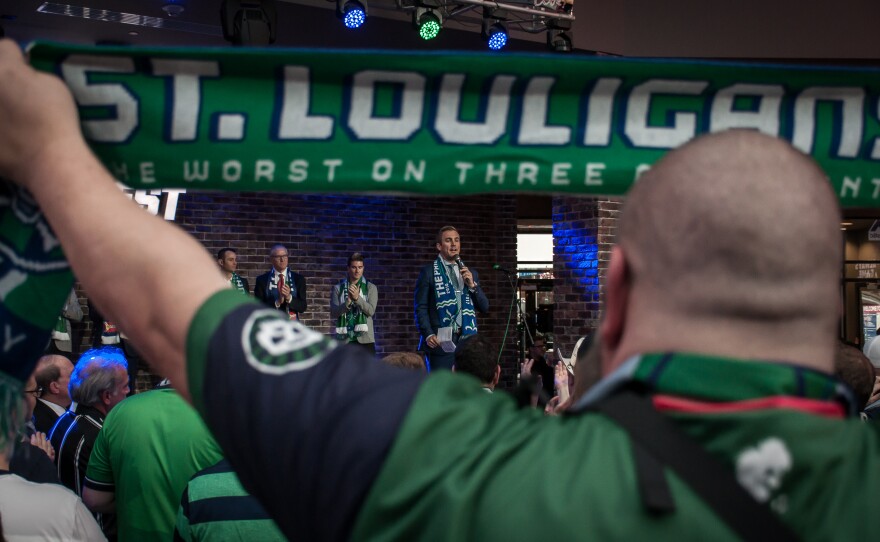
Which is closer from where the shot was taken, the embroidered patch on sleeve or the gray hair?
the embroidered patch on sleeve

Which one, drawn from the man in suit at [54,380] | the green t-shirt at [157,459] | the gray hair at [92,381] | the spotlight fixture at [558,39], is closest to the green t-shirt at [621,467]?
the green t-shirt at [157,459]

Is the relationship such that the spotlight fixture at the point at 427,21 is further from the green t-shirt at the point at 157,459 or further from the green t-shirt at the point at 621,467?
the green t-shirt at the point at 621,467

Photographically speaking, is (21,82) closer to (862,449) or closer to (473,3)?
(862,449)

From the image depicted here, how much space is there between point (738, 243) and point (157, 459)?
6.94ft

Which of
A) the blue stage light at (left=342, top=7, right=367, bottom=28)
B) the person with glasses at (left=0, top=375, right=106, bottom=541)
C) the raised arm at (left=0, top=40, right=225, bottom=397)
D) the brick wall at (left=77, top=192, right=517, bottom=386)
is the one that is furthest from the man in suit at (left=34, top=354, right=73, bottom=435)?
the brick wall at (left=77, top=192, right=517, bottom=386)

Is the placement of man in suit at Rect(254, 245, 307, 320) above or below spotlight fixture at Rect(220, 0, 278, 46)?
below

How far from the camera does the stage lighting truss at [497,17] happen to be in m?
7.41

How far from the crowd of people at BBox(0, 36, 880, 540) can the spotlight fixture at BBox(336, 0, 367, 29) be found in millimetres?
6515

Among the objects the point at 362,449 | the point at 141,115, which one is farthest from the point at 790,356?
the point at 141,115

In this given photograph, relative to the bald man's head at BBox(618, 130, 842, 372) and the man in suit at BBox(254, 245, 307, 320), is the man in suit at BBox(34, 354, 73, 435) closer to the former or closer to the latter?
the bald man's head at BBox(618, 130, 842, 372)

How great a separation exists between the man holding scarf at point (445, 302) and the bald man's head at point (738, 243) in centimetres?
680

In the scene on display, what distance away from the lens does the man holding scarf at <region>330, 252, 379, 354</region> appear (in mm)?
8508

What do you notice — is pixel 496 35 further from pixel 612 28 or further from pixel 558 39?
pixel 612 28

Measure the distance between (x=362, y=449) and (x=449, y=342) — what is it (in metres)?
6.91
